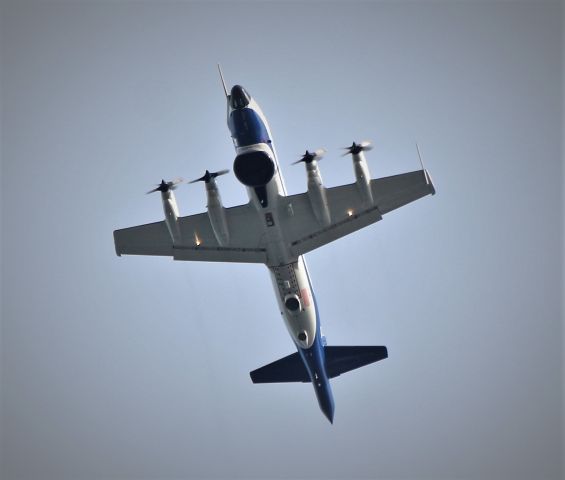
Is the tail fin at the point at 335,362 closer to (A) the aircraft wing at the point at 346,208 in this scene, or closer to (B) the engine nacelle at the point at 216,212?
(A) the aircraft wing at the point at 346,208

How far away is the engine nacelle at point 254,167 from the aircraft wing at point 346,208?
2.26 metres

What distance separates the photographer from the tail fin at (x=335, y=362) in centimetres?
4591

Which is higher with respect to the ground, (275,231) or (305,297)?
(275,231)

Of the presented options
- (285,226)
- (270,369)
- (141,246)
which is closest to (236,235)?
(285,226)

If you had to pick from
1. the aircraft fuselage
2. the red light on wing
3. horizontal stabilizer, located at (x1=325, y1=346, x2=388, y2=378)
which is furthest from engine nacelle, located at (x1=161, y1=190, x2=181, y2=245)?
horizontal stabilizer, located at (x1=325, y1=346, x2=388, y2=378)

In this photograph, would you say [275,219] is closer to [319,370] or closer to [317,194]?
[317,194]

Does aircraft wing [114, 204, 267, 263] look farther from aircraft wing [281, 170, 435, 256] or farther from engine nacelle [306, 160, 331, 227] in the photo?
engine nacelle [306, 160, 331, 227]

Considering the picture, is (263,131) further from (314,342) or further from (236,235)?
(314,342)

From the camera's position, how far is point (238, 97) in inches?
1565

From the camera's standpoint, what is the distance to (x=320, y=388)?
4441cm

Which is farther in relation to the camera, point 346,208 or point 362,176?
point 346,208

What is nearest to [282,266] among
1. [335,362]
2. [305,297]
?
[305,297]

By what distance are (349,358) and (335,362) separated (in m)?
0.89

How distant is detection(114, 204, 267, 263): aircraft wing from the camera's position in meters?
41.6
